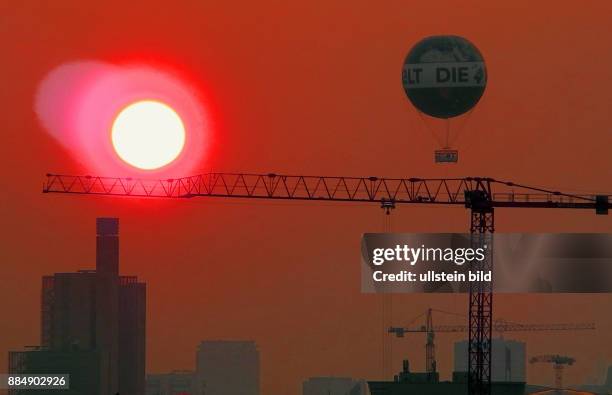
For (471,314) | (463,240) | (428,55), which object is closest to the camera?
(428,55)

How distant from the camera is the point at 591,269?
559 feet

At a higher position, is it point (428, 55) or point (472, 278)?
point (428, 55)

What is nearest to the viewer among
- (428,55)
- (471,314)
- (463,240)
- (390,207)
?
(428,55)

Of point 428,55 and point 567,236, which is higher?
point 428,55

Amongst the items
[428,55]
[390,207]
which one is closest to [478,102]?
[428,55]

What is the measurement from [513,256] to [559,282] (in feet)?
17.2

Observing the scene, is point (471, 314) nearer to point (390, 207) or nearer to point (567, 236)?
point (567, 236)

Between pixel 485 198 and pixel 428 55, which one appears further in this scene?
pixel 485 198

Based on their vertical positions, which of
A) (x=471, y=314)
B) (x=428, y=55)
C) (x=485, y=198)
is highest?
(x=428, y=55)

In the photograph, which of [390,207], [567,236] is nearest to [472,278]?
[567,236]

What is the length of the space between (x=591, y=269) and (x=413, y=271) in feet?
58.6

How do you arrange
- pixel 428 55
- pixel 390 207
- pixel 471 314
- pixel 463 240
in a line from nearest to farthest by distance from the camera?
pixel 428 55 → pixel 471 314 → pixel 463 240 → pixel 390 207

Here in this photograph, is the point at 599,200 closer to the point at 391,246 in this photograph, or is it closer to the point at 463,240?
the point at 463,240

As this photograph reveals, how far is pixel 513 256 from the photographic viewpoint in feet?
566
